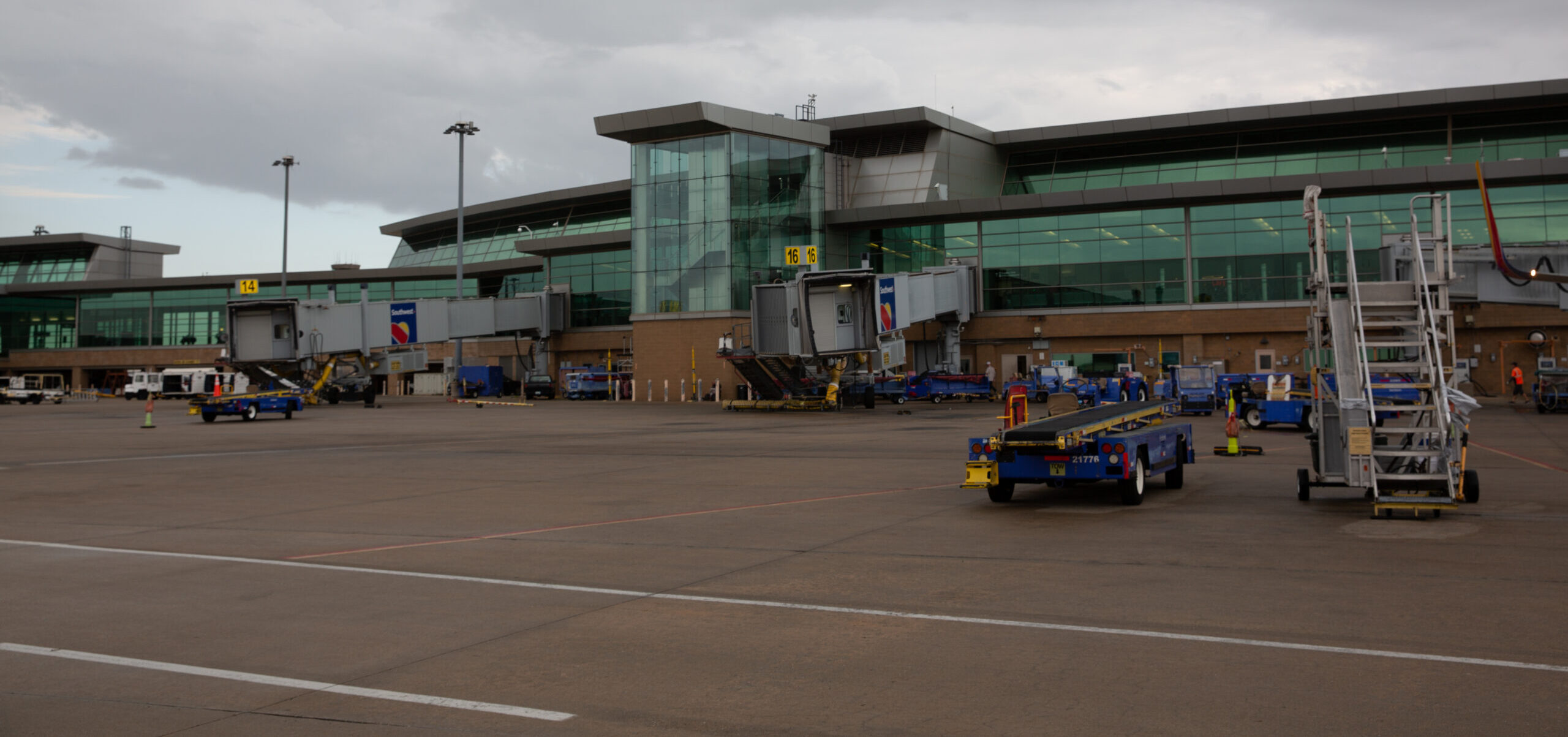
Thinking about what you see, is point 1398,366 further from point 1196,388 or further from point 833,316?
point 833,316

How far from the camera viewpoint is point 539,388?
231ft

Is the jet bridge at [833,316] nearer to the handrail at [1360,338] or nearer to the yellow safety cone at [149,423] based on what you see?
the yellow safety cone at [149,423]

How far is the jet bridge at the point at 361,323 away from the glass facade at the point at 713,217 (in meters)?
11.7

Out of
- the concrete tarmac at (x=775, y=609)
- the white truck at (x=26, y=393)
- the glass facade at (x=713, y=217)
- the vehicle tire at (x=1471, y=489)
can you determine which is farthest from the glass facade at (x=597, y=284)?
the vehicle tire at (x=1471, y=489)

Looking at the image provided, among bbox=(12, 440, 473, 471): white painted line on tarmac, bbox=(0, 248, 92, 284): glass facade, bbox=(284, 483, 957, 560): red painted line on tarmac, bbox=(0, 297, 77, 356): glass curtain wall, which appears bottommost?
bbox=(284, 483, 957, 560): red painted line on tarmac

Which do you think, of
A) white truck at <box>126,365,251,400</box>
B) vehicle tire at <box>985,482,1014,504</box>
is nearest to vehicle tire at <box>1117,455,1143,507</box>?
vehicle tire at <box>985,482,1014,504</box>

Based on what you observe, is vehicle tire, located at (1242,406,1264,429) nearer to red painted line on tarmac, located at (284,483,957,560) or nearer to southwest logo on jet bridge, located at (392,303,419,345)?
red painted line on tarmac, located at (284,483,957,560)

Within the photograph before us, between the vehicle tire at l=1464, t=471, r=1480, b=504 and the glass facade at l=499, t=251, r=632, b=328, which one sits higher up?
the glass facade at l=499, t=251, r=632, b=328

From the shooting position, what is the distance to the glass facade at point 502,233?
78.2 metres

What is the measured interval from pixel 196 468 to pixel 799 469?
11509mm

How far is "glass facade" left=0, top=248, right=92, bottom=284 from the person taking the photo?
102 m

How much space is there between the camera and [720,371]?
58875mm

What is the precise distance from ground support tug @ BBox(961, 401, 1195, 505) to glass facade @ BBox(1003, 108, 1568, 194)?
46282mm

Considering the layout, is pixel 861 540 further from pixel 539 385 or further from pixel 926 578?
pixel 539 385
